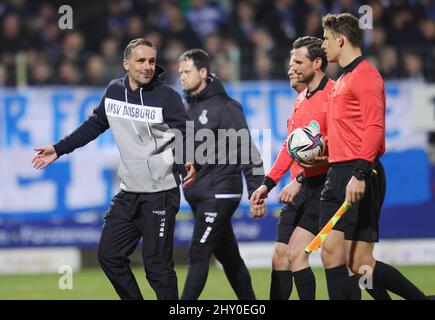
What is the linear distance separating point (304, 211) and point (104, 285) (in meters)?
4.59

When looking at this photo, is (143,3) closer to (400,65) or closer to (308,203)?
(400,65)

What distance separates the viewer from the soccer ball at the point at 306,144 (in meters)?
8.02

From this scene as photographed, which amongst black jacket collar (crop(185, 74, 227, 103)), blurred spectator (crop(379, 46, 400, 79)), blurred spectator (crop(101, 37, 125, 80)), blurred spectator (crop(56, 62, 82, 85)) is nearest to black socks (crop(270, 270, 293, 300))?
black jacket collar (crop(185, 74, 227, 103))

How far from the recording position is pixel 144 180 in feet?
26.8

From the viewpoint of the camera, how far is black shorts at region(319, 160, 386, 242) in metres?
7.56

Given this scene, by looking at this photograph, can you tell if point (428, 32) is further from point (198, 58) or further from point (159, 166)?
point (159, 166)

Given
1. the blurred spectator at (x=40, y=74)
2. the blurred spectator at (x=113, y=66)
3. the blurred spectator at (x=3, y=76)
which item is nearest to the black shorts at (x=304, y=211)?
the blurred spectator at (x=113, y=66)

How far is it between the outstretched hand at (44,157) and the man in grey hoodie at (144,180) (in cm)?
61

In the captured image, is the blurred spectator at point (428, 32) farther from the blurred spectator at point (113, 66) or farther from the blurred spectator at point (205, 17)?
the blurred spectator at point (113, 66)

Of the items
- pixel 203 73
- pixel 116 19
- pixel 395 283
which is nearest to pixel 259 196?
pixel 395 283

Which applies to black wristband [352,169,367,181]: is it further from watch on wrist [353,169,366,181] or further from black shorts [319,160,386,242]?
black shorts [319,160,386,242]

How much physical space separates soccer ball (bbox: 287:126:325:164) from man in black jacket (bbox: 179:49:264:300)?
128cm

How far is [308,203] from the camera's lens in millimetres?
8422

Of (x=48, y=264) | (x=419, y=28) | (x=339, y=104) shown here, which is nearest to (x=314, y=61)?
(x=339, y=104)
